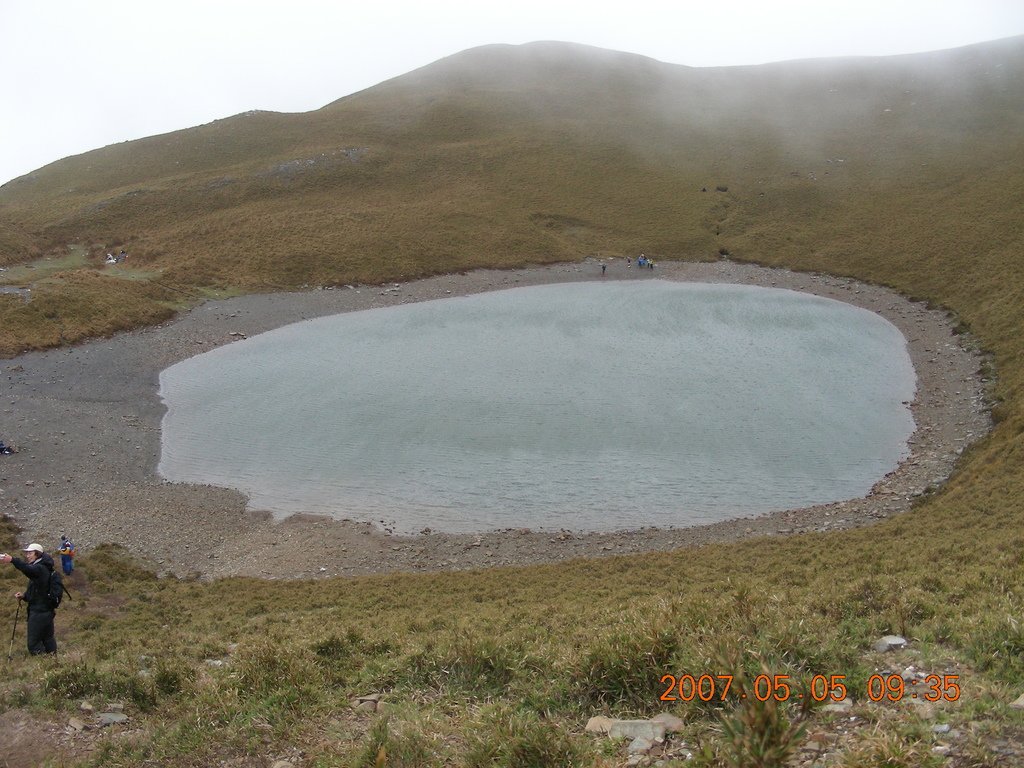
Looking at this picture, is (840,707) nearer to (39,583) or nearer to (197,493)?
(39,583)

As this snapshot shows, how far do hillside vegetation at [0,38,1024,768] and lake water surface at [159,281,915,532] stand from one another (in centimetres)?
582

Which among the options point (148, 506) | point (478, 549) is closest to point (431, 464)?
point (478, 549)

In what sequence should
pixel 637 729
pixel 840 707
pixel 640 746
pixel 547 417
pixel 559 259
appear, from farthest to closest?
pixel 559 259, pixel 547 417, pixel 637 729, pixel 840 707, pixel 640 746

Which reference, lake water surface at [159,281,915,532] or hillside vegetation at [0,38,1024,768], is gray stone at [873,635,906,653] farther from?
lake water surface at [159,281,915,532]

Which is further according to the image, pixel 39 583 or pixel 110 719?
pixel 39 583

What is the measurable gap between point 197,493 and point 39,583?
1919 centimetres

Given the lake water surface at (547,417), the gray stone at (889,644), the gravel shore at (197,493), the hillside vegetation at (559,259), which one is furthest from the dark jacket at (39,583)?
the gray stone at (889,644)

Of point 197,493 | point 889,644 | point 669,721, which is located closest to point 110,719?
point 669,721

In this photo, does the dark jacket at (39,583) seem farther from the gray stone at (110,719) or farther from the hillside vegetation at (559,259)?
the gray stone at (110,719)

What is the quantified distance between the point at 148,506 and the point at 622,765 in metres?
30.7
